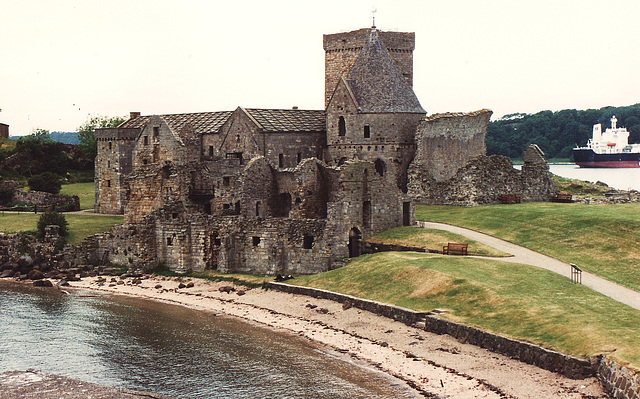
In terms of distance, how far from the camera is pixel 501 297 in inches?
1309

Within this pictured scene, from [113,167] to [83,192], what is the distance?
1254 cm

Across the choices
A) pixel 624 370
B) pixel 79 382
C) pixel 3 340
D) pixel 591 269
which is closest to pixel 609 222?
pixel 591 269

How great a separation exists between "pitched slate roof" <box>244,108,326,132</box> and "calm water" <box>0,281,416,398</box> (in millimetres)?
18365

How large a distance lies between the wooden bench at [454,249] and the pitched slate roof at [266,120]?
19.7m

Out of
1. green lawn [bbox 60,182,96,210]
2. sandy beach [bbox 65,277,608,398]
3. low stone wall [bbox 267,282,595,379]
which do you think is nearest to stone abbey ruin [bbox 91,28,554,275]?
sandy beach [bbox 65,277,608,398]

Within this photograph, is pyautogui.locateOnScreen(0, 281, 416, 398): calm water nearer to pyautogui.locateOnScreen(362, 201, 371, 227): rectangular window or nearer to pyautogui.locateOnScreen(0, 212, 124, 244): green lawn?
pyautogui.locateOnScreen(362, 201, 371, 227): rectangular window

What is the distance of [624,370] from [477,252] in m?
16.8

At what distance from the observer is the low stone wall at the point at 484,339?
27047 millimetres

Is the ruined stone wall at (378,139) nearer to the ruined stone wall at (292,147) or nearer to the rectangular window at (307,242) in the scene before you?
the ruined stone wall at (292,147)

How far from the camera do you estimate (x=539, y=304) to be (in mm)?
32000

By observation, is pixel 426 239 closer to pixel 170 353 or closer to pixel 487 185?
pixel 487 185

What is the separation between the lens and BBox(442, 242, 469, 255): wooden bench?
41419 mm

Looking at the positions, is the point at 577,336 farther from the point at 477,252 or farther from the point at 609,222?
the point at 609,222

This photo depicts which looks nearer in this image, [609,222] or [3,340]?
[3,340]
